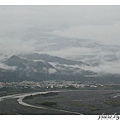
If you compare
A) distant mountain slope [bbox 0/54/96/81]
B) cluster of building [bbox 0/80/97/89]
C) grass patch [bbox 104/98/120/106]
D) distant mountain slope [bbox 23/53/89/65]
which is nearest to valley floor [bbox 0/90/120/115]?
grass patch [bbox 104/98/120/106]

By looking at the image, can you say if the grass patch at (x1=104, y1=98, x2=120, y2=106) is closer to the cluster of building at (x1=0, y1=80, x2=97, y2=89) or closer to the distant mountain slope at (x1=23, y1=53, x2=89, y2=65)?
the cluster of building at (x1=0, y1=80, x2=97, y2=89)

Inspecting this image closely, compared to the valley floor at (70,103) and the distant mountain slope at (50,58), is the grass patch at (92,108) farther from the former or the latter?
the distant mountain slope at (50,58)

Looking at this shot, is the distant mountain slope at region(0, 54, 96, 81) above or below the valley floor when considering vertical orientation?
above

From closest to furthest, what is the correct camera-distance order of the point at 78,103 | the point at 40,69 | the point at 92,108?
the point at 92,108 → the point at 78,103 → the point at 40,69

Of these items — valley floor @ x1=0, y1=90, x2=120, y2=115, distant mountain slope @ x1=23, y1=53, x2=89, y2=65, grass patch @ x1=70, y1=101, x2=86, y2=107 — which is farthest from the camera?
distant mountain slope @ x1=23, y1=53, x2=89, y2=65

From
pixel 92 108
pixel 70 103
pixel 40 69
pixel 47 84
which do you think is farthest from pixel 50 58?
pixel 92 108

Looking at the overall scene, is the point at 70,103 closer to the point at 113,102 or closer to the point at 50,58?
the point at 113,102

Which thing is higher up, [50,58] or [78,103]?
[50,58]

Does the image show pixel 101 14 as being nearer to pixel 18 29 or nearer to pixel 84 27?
pixel 84 27

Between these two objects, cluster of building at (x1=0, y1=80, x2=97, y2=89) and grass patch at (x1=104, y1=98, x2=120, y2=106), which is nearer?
grass patch at (x1=104, y1=98, x2=120, y2=106)
